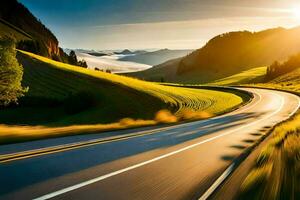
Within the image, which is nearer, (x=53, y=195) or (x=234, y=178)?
(x=53, y=195)

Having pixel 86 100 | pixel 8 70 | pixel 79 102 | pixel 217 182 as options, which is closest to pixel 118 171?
pixel 217 182

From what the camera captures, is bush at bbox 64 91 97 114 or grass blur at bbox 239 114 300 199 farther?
bush at bbox 64 91 97 114

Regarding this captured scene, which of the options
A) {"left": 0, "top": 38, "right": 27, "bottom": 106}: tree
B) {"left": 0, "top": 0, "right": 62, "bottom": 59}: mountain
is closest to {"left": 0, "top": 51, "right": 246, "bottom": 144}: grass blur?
{"left": 0, "top": 38, "right": 27, "bottom": 106}: tree

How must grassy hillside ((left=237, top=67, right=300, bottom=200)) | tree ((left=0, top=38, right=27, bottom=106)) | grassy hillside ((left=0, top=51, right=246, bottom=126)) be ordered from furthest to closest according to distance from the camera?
1. grassy hillside ((left=0, top=51, right=246, bottom=126))
2. tree ((left=0, top=38, right=27, bottom=106))
3. grassy hillside ((left=237, top=67, right=300, bottom=200))

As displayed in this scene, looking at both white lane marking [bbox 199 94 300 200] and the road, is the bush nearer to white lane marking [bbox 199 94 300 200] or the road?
the road

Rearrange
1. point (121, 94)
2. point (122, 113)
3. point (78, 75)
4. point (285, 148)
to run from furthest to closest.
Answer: point (78, 75)
point (121, 94)
point (122, 113)
point (285, 148)

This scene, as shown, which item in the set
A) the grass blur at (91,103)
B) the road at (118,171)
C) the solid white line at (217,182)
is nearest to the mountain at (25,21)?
the grass blur at (91,103)

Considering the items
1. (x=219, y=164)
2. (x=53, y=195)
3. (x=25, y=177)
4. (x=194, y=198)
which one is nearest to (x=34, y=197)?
(x=53, y=195)

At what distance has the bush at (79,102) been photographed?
46875mm

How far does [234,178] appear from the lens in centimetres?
852

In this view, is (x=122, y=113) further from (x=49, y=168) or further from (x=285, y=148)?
(x=49, y=168)

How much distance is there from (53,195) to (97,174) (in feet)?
5.58

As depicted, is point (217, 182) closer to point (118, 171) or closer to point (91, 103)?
point (118, 171)

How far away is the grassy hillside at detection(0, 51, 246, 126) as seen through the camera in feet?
145
